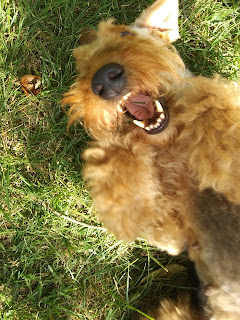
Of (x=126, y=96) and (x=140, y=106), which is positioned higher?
(x=126, y=96)

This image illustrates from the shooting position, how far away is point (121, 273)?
295cm

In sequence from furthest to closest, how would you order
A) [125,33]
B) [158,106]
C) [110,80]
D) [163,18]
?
[163,18]
[125,33]
[158,106]
[110,80]

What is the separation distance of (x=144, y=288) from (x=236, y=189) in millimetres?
1494

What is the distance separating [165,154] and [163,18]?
106cm

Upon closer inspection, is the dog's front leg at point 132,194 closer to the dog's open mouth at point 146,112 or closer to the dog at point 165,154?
the dog at point 165,154

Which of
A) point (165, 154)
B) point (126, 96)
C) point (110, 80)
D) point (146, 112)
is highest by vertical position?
point (110, 80)

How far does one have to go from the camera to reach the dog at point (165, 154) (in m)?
1.83

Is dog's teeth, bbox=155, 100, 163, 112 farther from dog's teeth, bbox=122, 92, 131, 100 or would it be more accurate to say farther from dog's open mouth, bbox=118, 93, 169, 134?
dog's teeth, bbox=122, 92, 131, 100

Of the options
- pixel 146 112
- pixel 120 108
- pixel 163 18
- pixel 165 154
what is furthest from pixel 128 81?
pixel 163 18

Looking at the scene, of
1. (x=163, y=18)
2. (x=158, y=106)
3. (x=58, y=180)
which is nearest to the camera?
(x=158, y=106)

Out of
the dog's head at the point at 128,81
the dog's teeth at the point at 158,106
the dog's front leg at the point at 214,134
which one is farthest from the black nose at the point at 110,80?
the dog's front leg at the point at 214,134

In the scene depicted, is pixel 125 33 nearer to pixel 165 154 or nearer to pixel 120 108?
pixel 120 108

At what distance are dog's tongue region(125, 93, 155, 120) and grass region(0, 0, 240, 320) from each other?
1022mm

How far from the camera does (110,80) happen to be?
5.88 ft
